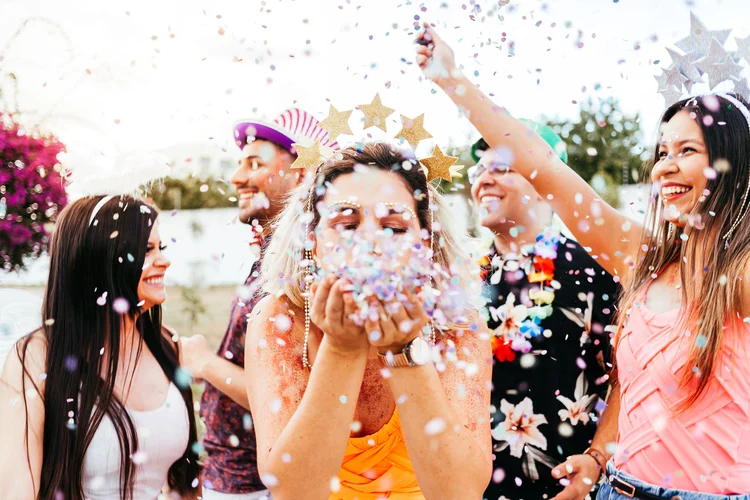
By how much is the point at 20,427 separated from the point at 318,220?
106cm

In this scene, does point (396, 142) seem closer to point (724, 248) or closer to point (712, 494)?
point (724, 248)

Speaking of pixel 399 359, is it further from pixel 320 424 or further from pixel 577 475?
pixel 577 475

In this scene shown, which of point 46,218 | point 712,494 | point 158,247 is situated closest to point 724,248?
point 712,494

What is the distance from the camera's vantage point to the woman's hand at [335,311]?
1.55m

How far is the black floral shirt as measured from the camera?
2463 millimetres

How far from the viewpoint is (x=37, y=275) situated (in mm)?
2768

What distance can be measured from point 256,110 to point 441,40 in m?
0.63

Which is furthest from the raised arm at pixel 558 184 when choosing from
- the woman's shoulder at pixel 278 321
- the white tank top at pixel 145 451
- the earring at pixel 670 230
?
the white tank top at pixel 145 451

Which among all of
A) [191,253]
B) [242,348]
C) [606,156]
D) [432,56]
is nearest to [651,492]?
[432,56]

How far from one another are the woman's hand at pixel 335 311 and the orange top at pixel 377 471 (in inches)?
17.3

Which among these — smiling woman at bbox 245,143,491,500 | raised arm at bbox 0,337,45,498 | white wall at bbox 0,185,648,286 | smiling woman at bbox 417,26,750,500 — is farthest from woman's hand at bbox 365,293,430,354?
raised arm at bbox 0,337,45,498

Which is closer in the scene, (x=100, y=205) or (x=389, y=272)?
(x=389, y=272)

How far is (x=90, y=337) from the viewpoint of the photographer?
7.12 feet

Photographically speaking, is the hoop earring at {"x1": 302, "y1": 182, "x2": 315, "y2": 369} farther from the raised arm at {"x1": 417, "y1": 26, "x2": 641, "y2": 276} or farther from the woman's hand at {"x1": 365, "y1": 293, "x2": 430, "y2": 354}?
the raised arm at {"x1": 417, "y1": 26, "x2": 641, "y2": 276}
